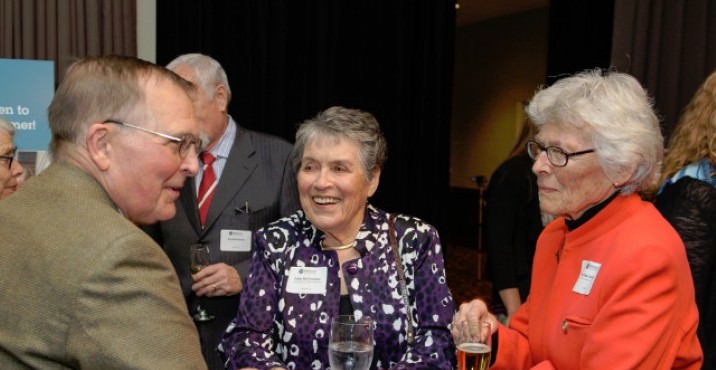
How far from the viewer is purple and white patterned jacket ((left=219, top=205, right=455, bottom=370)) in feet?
6.46

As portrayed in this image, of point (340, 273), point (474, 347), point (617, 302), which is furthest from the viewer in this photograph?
point (340, 273)

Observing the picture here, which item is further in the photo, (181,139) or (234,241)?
(234,241)

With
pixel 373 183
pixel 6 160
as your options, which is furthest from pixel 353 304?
pixel 6 160

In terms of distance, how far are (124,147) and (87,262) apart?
29 centimetres

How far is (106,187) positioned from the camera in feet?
4.10

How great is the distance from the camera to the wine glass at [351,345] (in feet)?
5.00

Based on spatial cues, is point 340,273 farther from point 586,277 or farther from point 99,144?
point 99,144

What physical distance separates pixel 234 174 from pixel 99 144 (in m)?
1.64

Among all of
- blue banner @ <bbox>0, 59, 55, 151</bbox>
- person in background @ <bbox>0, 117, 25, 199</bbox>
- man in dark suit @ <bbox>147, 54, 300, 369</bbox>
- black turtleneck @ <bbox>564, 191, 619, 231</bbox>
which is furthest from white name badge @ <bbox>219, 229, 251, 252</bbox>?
black turtleneck @ <bbox>564, 191, 619, 231</bbox>

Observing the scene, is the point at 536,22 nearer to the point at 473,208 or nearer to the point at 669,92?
the point at 473,208

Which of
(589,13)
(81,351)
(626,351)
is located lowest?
(626,351)

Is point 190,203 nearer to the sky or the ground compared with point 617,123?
nearer to the ground

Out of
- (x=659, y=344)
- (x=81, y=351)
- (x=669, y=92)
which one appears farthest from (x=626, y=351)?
(x=669, y=92)

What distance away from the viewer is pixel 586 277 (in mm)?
1634
